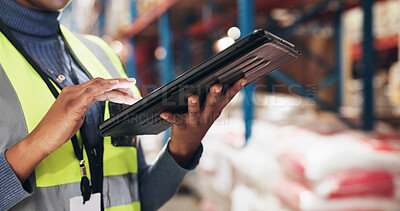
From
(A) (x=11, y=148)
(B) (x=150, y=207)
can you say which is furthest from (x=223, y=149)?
(A) (x=11, y=148)

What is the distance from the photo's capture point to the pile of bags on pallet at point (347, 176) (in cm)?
197

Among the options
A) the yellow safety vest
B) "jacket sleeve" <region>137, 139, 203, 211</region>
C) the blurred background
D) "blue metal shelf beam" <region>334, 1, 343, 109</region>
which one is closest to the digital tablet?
the yellow safety vest

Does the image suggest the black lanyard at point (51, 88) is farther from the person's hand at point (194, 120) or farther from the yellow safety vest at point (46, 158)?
the person's hand at point (194, 120)

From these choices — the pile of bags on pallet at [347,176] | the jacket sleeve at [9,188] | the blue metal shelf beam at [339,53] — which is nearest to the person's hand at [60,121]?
the jacket sleeve at [9,188]

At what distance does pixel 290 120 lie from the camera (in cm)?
327

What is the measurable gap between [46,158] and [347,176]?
1.57 m

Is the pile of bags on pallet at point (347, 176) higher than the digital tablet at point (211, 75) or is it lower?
lower

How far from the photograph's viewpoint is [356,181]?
6.50ft

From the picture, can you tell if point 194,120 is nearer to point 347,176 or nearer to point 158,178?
point 158,178

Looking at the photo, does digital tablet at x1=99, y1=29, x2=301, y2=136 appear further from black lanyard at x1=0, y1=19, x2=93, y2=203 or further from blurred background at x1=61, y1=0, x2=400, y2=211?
blurred background at x1=61, y1=0, x2=400, y2=211

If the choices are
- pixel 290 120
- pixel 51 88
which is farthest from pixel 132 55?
pixel 51 88

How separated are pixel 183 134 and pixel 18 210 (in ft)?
1.46

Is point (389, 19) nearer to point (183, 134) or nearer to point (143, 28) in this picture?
point (143, 28)

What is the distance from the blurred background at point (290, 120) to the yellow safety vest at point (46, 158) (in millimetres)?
829
